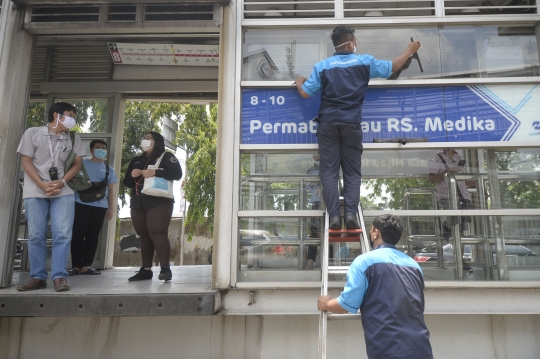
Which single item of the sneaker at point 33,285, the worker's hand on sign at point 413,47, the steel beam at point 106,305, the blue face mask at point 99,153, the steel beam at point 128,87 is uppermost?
the steel beam at point 128,87

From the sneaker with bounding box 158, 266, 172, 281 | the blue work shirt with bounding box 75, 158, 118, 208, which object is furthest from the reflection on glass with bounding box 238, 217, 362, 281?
the blue work shirt with bounding box 75, 158, 118, 208

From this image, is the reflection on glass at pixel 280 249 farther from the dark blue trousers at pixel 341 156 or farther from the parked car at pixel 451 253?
the parked car at pixel 451 253

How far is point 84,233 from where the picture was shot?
214 inches

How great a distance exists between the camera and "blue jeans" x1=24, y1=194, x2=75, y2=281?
155 inches

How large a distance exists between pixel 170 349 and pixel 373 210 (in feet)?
7.27

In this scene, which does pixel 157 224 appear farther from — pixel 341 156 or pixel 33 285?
pixel 341 156

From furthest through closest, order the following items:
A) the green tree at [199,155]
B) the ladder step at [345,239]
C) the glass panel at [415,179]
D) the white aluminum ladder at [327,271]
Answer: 1. the green tree at [199,155]
2. the glass panel at [415,179]
3. the ladder step at [345,239]
4. the white aluminum ladder at [327,271]

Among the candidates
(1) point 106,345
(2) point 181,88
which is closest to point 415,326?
(1) point 106,345

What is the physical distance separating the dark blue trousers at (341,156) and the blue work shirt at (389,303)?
1036 mm

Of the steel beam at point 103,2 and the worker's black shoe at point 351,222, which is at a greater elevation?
the steel beam at point 103,2

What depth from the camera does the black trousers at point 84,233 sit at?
542 centimetres

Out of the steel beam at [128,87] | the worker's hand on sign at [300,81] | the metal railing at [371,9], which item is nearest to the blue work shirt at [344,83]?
the worker's hand on sign at [300,81]

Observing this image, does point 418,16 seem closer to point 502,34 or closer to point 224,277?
point 502,34

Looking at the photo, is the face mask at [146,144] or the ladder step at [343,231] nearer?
the ladder step at [343,231]
